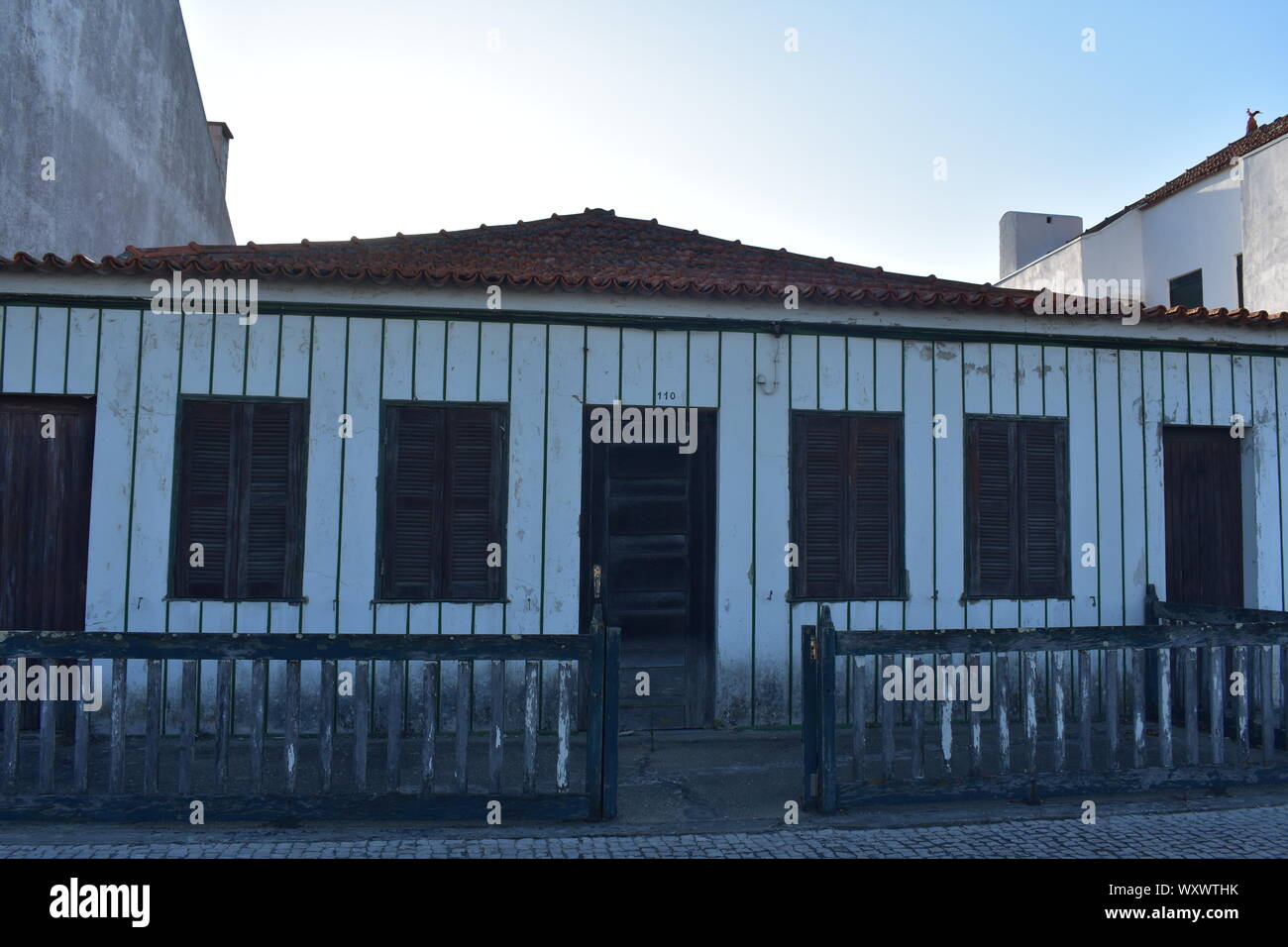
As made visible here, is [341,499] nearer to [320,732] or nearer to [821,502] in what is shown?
[320,732]

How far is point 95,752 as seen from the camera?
6.26 m

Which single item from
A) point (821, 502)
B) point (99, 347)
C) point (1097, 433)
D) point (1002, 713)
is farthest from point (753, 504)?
point (99, 347)

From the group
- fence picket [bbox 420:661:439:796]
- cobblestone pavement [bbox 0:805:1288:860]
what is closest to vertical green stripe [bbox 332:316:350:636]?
fence picket [bbox 420:661:439:796]

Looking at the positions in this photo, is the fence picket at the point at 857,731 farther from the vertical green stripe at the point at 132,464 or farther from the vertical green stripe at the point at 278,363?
the vertical green stripe at the point at 132,464

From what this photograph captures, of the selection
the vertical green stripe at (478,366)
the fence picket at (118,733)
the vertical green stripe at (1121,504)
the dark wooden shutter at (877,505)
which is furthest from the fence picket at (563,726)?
the vertical green stripe at (1121,504)

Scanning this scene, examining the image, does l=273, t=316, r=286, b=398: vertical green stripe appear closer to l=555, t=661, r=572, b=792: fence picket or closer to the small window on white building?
l=555, t=661, r=572, b=792: fence picket

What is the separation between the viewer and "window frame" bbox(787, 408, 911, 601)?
736cm

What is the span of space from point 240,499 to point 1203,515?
25.2ft

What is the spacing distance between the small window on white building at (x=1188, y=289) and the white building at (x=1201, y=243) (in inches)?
0.8

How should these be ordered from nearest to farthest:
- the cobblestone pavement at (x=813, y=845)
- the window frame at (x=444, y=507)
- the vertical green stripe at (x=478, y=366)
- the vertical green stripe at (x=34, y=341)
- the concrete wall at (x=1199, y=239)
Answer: the cobblestone pavement at (x=813, y=845) → the vertical green stripe at (x=34, y=341) → the window frame at (x=444, y=507) → the vertical green stripe at (x=478, y=366) → the concrete wall at (x=1199, y=239)

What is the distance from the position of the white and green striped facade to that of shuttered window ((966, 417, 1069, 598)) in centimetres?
12

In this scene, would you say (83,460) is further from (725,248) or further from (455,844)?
(725,248)

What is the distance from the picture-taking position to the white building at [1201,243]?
52.4 ft
